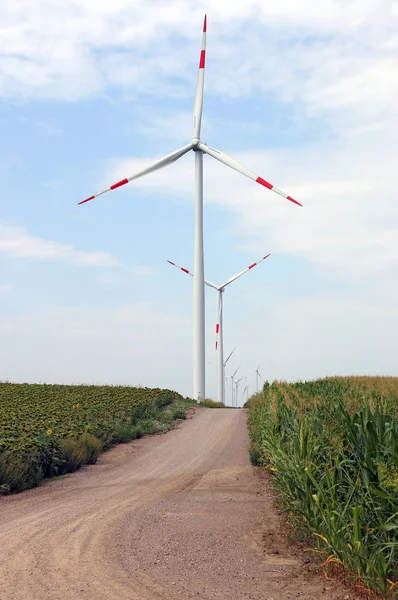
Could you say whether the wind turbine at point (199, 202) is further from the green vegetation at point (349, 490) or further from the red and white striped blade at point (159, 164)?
the green vegetation at point (349, 490)

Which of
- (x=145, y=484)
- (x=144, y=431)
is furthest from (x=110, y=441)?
(x=145, y=484)

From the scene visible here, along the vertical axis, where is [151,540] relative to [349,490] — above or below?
below

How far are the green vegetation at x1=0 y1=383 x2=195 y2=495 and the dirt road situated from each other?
0.66 meters

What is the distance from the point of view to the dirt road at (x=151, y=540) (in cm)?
847

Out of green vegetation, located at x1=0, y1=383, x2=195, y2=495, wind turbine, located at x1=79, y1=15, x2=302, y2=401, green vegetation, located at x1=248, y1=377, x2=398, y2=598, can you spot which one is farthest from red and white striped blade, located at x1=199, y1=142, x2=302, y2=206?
green vegetation, located at x1=248, y1=377, x2=398, y2=598

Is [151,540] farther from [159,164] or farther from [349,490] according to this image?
[159,164]

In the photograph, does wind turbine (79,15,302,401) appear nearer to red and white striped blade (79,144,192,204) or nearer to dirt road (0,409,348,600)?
red and white striped blade (79,144,192,204)

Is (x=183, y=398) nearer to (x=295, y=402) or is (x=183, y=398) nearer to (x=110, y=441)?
(x=110, y=441)

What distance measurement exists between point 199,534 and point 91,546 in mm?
1799

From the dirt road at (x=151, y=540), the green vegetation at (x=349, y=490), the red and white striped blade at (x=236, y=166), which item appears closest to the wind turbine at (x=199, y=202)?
the red and white striped blade at (x=236, y=166)

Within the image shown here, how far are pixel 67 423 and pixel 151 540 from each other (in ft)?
44.4

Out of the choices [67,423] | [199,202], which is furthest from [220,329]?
[67,423]

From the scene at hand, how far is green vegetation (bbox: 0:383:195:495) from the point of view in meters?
16.8

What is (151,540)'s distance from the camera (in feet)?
35.3
